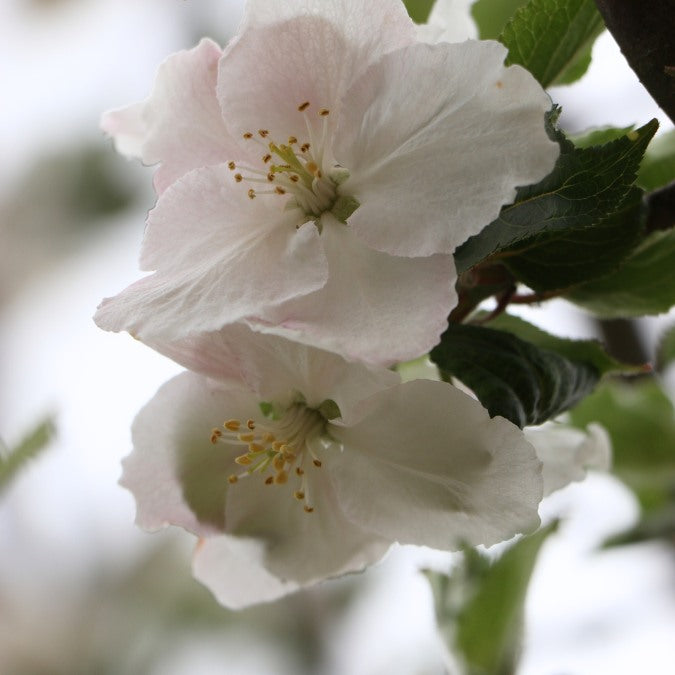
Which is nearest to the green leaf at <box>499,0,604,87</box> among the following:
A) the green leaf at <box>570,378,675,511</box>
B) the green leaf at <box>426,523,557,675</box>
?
the green leaf at <box>426,523,557,675</box>

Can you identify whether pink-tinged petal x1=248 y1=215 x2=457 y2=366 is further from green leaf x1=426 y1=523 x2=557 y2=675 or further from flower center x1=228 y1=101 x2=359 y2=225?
green leaf x1=426 y1=523 x2=557 y2=675

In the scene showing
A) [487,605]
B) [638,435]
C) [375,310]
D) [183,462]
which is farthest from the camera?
[638,435]

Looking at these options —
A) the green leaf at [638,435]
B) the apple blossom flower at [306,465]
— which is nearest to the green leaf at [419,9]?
the apple blossom flower at [306,465]

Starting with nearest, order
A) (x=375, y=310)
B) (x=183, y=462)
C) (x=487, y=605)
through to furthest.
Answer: (x=375, y=310)
(x=183, y=462)
(x=487, y=605)

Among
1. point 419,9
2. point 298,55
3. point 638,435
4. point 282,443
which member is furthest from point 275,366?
point 638,435

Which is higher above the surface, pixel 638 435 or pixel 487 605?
pixel 487 605

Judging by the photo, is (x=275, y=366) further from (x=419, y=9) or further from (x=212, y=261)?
(x=419, y=9)

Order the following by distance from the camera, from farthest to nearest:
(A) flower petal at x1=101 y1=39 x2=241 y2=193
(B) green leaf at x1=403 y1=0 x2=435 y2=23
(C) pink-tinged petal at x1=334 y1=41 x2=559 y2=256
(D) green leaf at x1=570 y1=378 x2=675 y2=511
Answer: (D) green leaf at x1=570 y1=378 x2=675 y2=511 → (B) green leaf at x1=403 y1=0 x2=435 y2=23 → (A) flower petal at x1=101 y1=39 x2=241 y2=193 → (C) pink-tinged petal at x1=334 y1=41 x2=559 y2=256
